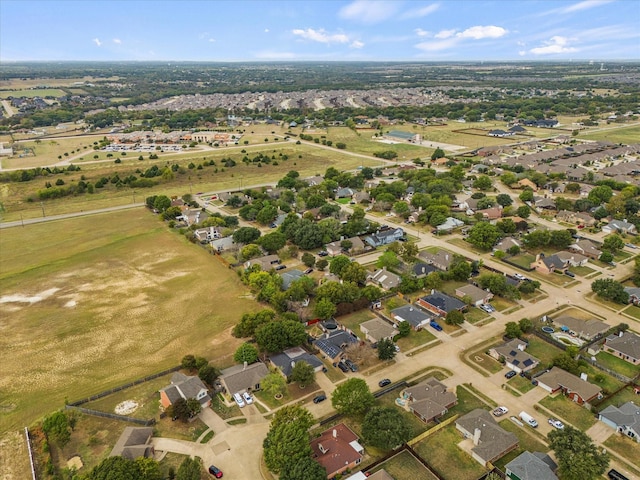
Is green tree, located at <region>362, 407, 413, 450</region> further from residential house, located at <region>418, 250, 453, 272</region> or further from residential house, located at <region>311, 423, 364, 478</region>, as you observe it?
residential house, located at <region>418, 250, 453, 272</region>

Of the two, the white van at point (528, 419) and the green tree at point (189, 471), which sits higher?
the green tree at point (189, 471)

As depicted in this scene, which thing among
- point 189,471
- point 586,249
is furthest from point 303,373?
point 586,249

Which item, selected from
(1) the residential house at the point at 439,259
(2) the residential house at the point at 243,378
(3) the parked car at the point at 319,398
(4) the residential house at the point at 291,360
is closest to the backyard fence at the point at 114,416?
(2) the residential house at the point at 243,378

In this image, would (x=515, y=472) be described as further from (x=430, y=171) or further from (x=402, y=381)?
(x=430, y=171)

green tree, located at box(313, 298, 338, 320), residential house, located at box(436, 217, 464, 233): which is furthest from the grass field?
residential house, located at box(436, 217, 464, 233)

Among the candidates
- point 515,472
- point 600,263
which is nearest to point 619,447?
point 515,472

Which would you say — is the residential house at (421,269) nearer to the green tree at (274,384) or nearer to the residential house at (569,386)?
the residential house at (569,386)
